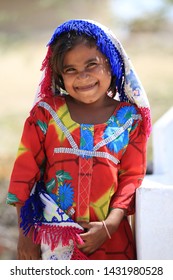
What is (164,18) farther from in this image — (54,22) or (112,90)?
(112,90)

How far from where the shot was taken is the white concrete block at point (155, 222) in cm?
300

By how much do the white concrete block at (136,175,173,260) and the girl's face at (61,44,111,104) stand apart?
569 mm

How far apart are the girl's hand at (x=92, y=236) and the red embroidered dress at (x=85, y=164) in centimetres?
5

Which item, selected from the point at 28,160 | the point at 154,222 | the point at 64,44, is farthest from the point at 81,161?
the point at 64,44

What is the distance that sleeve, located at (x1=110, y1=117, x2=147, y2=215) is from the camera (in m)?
3.09

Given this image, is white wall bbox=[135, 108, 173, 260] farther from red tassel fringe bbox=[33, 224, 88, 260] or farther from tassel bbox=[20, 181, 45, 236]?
tassel bbox=[20, 181, 45, 236]

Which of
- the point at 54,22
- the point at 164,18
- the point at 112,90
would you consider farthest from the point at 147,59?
the point at 112,90

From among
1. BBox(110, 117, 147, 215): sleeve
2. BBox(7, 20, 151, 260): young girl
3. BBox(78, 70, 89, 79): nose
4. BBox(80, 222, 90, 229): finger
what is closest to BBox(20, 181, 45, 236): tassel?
BBox(7, 20, 151, 260): young girl

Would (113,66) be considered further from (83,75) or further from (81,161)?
(81,161)

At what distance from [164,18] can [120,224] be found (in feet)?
34.4

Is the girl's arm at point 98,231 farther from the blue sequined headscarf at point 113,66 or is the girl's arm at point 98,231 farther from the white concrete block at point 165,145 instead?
the white concrete block at point 165,145

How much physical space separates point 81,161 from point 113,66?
536 millimetres

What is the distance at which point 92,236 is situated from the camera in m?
2.99
